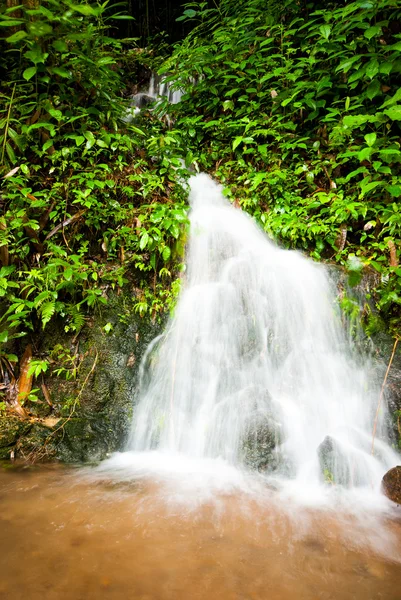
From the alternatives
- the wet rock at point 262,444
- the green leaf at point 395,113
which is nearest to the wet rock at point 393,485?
the wet rock at point 262,444

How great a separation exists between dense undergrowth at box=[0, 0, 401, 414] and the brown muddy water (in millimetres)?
1504

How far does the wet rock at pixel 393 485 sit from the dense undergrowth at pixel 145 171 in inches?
60.5

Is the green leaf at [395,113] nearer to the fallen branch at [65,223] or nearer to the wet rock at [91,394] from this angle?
the wet rock at [91,394]

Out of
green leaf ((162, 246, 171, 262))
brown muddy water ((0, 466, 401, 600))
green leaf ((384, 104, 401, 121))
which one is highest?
green leaf ((384, 104, 401, 121))

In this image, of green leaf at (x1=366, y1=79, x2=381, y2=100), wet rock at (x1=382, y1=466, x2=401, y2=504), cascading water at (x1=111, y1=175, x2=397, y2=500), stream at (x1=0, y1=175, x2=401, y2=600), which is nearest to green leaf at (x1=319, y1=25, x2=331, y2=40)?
green leaf at (x1=366, y1=79, x2=381, y2=100)

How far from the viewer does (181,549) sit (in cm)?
181

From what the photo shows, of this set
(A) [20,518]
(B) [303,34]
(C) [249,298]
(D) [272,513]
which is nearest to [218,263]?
(C) [249,298]

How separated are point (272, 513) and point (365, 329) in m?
2.14

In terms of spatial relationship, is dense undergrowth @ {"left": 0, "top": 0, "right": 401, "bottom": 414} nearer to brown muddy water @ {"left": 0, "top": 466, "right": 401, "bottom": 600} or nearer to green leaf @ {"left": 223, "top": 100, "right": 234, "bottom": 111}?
green leaf @ {"left": 223, "top": 100, "right": 234, "bottom": 111}

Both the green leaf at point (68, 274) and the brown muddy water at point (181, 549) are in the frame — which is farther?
the green leaf at point (68, 274)

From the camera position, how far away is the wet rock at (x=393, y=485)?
2.39 m

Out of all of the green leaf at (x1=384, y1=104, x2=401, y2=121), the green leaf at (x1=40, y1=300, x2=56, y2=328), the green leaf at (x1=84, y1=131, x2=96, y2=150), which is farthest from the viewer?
the green leaf at (x1=84, y1=131, x2=96, y2=150)

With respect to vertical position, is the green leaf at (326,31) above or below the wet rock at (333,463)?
above

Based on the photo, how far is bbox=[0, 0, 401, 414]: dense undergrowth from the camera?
3.56 m
